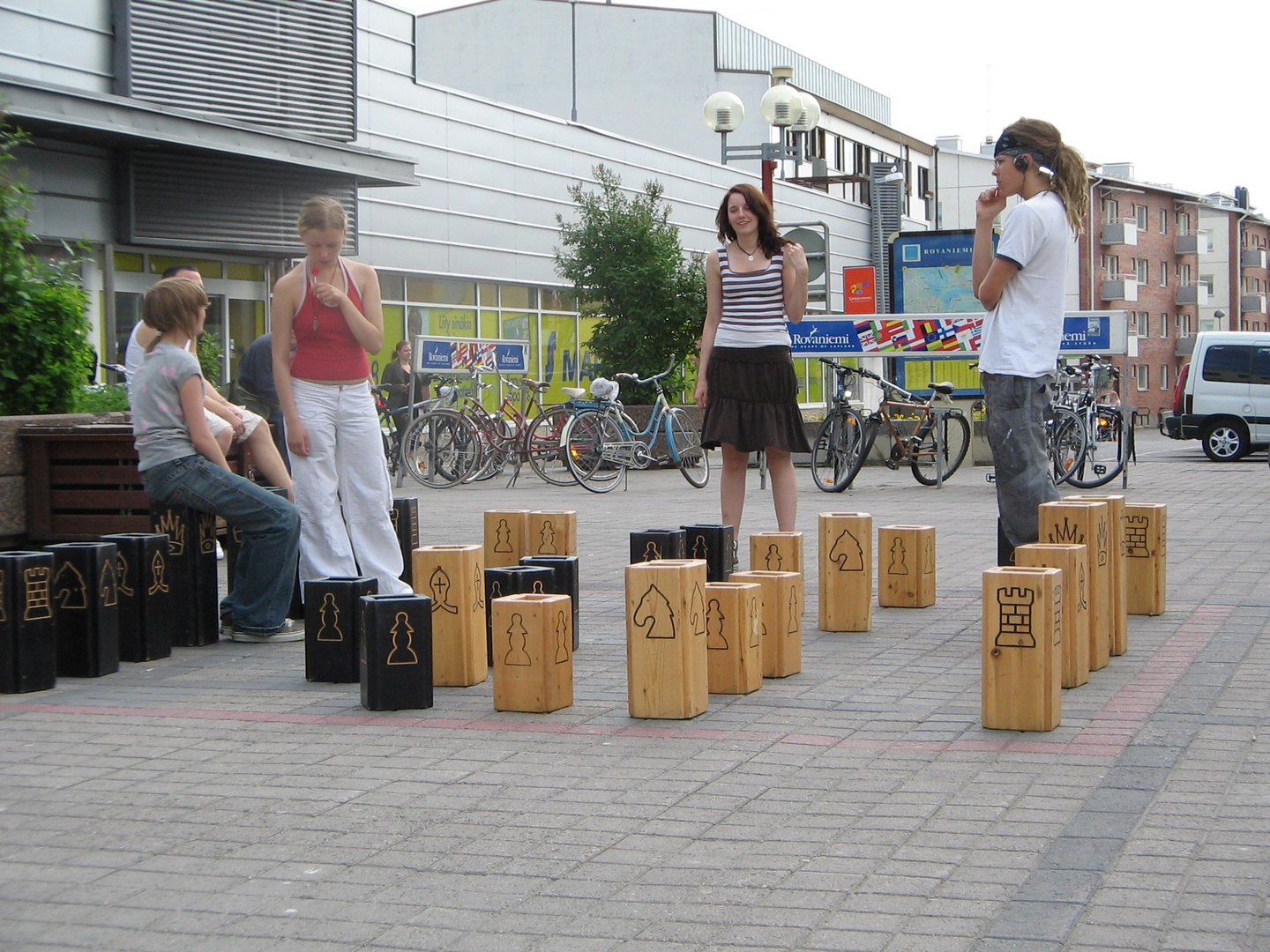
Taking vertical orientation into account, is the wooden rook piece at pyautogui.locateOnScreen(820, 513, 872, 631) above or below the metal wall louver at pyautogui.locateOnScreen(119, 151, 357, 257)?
below

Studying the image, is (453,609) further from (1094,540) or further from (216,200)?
(216,200)

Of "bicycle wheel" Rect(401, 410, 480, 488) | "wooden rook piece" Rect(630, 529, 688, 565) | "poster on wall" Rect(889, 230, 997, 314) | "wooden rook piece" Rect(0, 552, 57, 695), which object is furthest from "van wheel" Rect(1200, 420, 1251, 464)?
"wooden rook piece" Rect(0, 552, 57, 695)

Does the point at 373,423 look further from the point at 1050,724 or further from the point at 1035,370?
the point at 1050,724

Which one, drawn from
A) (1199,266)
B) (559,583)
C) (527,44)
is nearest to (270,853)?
(559,583)

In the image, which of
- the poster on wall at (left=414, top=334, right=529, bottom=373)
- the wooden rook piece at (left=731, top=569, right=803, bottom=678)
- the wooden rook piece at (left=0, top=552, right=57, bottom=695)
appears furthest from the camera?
the poster on wall at (left=414, top=334, right=529, bottom=373)

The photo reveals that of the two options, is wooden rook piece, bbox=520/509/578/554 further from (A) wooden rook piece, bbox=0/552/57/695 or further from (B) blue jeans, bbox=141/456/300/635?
(A) wooden rook piece, bbox=0/552/57/695

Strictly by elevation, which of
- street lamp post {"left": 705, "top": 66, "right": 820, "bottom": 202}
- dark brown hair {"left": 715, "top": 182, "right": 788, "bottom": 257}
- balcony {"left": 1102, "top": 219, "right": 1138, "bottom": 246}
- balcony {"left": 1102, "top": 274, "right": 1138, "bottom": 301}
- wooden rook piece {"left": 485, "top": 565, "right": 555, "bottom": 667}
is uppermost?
balcony {"left": 1102, "top": 219, "right": 1138, "bottom": 246}

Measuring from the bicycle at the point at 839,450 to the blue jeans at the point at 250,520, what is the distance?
8719mm

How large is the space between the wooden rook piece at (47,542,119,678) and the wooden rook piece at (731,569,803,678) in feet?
8.01

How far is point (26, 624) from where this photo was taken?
18.6ft

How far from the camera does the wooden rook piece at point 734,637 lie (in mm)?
5387

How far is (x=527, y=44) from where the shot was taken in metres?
43.8

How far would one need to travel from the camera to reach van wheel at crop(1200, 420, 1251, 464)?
2520 cm

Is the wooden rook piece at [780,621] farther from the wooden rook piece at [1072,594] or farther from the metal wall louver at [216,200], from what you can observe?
the metal wall louver at [216,200]
